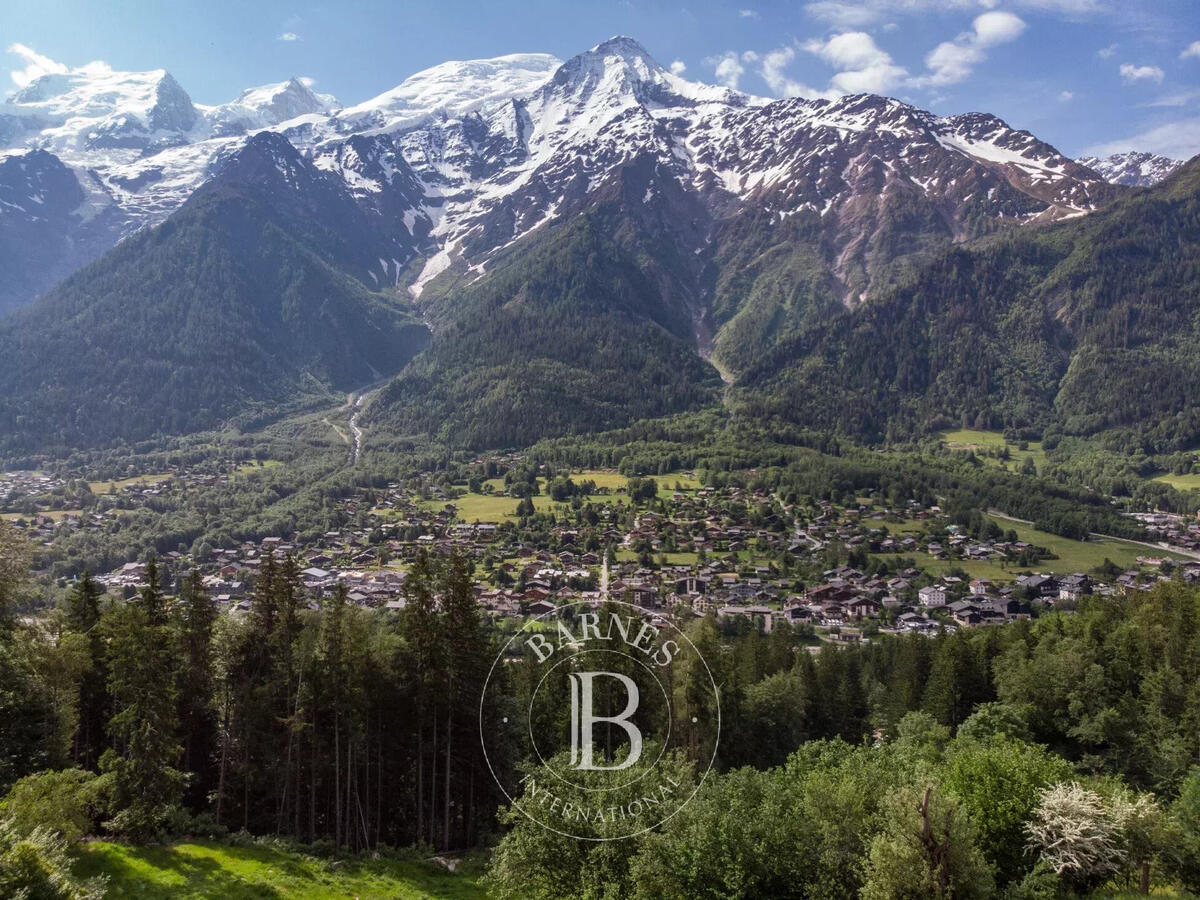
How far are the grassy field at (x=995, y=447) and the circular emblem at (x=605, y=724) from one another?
513ft

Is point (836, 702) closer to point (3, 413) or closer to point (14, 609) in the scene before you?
point (14, 609)

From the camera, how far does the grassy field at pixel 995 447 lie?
171512 mm

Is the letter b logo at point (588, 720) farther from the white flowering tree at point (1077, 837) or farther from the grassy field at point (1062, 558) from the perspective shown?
the grassy field at point (1062, 558)

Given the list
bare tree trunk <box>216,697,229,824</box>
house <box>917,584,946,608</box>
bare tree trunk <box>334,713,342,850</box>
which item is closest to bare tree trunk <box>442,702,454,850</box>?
bare tree trunk <box>334,713,342,850</box>

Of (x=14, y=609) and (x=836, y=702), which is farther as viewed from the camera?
(x=836, y=702)

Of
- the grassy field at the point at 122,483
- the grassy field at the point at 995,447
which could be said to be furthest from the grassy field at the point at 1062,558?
the grassy field at the point at 122,483

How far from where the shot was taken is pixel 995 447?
182 metres

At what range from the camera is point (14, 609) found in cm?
3447

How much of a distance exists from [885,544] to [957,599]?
22.0 m

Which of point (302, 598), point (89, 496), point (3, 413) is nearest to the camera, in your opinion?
point (302, 598)

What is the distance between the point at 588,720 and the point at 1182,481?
174 meters

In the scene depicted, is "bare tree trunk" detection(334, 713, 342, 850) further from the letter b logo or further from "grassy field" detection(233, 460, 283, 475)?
"grassy field" detection(233, 460, 283, 475)

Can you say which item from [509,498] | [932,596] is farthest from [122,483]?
[932,596]

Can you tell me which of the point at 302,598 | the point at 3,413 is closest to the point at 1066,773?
the point at 302,598
